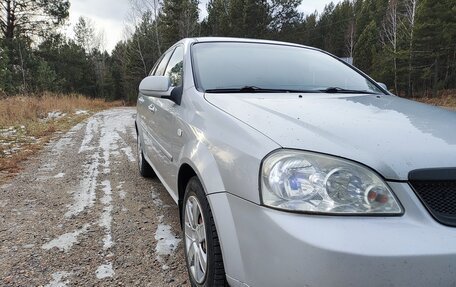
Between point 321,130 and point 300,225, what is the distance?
19.2 inches

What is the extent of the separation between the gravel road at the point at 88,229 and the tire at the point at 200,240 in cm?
32

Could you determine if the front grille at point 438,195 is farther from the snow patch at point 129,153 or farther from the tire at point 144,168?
the snow patch at point 129,153

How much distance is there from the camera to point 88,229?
3.11 meters

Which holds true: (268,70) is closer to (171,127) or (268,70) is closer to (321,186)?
(171,127)

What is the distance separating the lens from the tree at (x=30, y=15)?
27641 millimetres

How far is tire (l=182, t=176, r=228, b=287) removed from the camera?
1801 millimetres

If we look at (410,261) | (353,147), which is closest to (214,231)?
(353,147)

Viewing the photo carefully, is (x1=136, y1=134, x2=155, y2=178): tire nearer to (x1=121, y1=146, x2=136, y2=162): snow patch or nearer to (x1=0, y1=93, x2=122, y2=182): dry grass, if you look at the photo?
(x1=121, y1=146, x2=136, y2=162): snow patch

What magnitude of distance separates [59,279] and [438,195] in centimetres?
221

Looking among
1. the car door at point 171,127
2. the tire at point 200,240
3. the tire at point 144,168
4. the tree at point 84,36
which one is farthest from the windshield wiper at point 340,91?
the tree at point 84,36

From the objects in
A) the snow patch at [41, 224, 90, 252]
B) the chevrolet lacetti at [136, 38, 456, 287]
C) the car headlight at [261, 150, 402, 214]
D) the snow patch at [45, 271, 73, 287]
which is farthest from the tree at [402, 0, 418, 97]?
the snow patch at [45, 271, 73, 287]

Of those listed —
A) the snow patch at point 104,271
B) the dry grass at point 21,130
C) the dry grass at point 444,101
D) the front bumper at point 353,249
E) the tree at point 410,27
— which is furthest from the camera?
the tree at point 410,27

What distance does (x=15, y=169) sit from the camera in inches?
205

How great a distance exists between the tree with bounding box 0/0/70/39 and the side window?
96.5 feet
